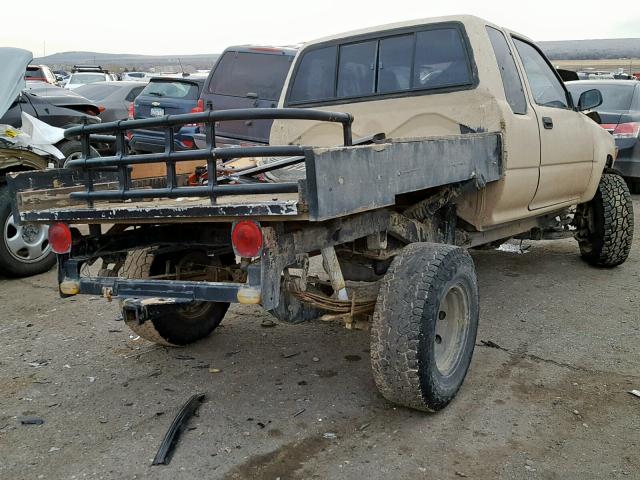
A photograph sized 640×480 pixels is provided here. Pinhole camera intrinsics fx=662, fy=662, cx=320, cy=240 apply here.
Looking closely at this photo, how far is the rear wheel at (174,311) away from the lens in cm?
358

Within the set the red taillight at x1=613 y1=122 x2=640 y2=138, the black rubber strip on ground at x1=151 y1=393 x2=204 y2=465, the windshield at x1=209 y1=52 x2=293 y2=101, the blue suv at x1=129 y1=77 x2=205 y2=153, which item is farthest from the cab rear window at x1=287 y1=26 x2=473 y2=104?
the red taillight at x1=613 y1=122 x2=640 y2=138

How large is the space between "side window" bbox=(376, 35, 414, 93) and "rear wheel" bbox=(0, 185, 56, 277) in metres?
3.49

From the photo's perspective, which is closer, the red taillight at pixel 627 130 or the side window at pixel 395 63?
the side window at pixel 395 63

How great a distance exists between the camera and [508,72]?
15.5 ft

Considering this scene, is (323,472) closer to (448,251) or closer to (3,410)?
(448,251)

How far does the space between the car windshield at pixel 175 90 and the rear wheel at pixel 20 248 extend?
520 cm

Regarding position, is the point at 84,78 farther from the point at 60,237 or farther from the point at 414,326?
the point at 414,326

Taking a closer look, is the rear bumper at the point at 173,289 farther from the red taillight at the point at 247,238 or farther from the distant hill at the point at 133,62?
the distant hill at the point at 133,62

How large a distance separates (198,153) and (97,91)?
14723 millimetres

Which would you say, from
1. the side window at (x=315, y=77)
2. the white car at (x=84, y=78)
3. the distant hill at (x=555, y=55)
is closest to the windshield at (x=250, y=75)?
the side window at (x=315, y=77)

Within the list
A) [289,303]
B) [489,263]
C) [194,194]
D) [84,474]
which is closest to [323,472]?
[289,303]

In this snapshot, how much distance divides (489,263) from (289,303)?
12.8 ft

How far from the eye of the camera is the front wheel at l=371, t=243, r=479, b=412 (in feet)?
10.4

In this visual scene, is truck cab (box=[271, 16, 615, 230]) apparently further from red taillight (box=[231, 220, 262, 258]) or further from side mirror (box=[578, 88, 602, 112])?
red taillight (box=[231, 220, 262, 258])
